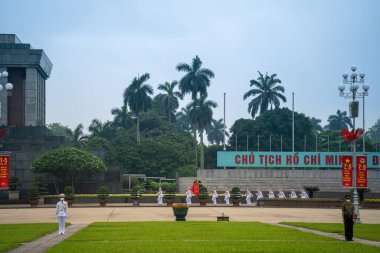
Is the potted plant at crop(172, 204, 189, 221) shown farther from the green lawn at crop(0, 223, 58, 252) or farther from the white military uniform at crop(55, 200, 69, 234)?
the white military uniform at crop(55, 200, 69, 234)

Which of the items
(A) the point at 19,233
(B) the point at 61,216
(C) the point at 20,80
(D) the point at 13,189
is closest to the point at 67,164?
(D) the point at 13,189

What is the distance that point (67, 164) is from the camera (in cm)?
6044

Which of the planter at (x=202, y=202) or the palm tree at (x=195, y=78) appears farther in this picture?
the palm tree at (x=195, y=78)

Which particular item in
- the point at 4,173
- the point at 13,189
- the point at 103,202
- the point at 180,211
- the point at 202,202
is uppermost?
the point at 4,173

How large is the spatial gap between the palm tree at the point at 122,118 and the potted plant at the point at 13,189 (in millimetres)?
63924

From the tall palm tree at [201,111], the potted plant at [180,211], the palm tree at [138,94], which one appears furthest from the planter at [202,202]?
the palm tree at [138,94]

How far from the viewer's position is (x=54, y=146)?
67125mm

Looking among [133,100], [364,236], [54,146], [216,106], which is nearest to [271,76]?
[216,106]

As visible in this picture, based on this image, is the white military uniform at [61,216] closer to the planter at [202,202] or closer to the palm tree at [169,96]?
the planter at [202,202]

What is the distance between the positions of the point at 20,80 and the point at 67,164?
56.0ft

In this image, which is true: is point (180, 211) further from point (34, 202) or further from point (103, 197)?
point (34, 202)

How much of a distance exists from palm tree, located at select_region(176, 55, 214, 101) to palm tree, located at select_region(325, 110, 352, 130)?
87.1 metres

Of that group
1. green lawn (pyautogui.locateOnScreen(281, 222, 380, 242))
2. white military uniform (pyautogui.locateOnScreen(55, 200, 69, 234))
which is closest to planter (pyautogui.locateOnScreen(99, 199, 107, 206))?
green lawn (pyautogui.locateOnScreen(281, 222, 380, 242))

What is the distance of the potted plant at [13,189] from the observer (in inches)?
2281
